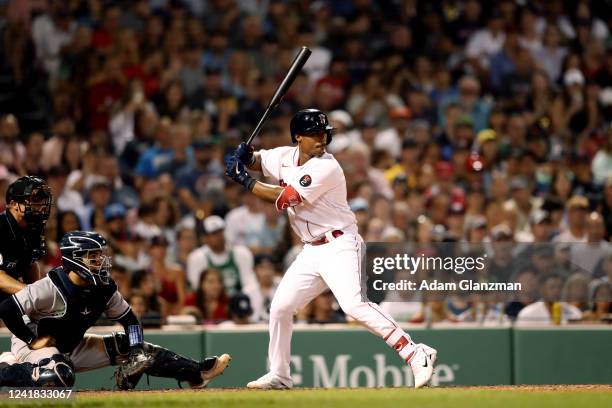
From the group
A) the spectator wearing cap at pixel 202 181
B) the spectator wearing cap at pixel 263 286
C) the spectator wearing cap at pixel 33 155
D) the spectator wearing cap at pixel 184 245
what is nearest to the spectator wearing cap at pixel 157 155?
the spectator wearing cap at pixel 202 181

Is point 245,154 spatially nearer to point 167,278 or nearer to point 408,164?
point 167,278

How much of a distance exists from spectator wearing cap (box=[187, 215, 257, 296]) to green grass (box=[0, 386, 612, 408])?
330 cm

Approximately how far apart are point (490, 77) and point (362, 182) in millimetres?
3582

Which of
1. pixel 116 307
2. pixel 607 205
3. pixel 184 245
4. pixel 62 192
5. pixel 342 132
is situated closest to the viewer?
pixel 116 307

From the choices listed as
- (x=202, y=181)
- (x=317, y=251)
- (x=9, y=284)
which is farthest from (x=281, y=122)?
(x=9, y=284)

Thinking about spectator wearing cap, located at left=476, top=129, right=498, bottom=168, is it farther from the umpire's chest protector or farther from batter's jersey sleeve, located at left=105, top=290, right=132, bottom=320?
the umpire's chest protector

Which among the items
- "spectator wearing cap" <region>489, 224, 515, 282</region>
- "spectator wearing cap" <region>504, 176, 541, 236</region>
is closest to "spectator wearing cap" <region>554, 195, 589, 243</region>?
"spectator wearing cap" <region>504, 176, 541, 236</region>

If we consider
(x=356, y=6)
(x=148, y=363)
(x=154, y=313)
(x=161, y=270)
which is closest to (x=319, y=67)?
(x=356, y=6)

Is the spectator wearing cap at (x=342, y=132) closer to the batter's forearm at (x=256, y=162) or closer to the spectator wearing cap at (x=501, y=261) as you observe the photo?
the spectator wearing cap at (x=501, y=261)

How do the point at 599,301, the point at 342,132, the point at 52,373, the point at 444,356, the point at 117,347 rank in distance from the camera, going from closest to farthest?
the point at 52,373 < the point at 117,347 < the point at 599,301 < the point at 444,356 < the point at 342,132

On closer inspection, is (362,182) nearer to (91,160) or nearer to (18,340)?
(91,160)

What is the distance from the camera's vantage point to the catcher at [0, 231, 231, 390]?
8016 mm

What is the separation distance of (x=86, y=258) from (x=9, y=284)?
540mm

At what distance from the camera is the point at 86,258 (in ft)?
26.6
